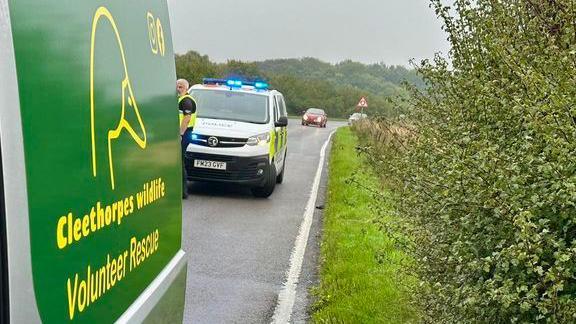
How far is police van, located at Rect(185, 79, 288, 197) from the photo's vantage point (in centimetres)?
1219

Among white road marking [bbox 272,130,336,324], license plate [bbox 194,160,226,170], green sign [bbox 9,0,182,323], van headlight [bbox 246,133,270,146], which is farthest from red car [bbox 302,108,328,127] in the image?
green sign [bbox 9,0,182,323]

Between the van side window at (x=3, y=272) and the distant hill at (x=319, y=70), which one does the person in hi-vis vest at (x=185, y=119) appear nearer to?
the van side window at (x=3, y=272)

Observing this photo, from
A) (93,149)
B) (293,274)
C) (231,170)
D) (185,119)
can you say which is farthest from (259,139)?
(93,149)

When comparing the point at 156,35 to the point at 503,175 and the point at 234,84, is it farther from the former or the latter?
the point at 234,84

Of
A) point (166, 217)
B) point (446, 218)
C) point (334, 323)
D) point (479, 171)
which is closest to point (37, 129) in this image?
point (166, 217)

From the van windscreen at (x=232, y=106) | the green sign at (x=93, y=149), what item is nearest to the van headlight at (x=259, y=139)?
the van windscreen at (x=232, y=106)

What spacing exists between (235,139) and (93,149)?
10.3 meters

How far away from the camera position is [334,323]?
223 inches

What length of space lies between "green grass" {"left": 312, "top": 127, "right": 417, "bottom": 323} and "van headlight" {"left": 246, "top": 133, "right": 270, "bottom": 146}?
6.91 ft

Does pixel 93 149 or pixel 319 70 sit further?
pixel 319 70

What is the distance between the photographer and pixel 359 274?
7.11m

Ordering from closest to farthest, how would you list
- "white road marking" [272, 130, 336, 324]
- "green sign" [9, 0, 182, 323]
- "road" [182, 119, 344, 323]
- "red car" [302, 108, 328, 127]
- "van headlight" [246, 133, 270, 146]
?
"green sign" [9, 0, 182, 323] → "white road marking" [272, 130, 336, 324] → "road" [182, 119, 344, 323] → "van headlight" [246, 133, 270, 146] → "red car" [302, 108, 328, 127]

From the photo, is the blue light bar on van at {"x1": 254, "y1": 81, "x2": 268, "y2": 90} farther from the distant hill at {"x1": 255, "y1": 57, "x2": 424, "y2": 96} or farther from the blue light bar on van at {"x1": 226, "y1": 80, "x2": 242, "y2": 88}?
the distant hill at {"x1": 255, "y1": 57, "x2": 424, "y2": 96}

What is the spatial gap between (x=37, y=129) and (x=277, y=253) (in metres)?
7.08
